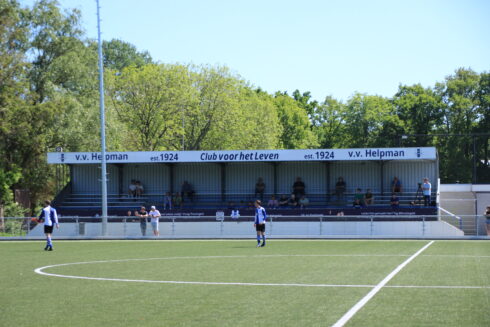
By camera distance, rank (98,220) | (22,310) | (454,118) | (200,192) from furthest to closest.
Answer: (454,118) → (200,192) → (98,220) → (22,310)

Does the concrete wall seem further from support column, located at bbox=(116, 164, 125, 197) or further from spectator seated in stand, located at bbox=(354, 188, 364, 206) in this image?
support column, located at bbox=(116, 164, 125, 197)

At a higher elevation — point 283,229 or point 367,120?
point 367,120

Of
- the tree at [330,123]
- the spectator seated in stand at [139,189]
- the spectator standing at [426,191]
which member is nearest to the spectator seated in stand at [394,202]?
the spectator standing at [426,191]

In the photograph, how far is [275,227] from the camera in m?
36.5

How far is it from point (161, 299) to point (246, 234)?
24502 mm

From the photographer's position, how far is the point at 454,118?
81.8m

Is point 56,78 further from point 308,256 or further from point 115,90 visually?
point 308,256

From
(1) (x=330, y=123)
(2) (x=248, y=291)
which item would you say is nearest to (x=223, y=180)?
(2) (x=248, y=291)

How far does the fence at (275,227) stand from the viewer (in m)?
34.6

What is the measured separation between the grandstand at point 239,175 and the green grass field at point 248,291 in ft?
68.8

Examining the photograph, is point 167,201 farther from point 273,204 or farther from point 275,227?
point 275,227

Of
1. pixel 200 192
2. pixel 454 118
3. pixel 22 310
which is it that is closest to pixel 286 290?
pixel 22 310

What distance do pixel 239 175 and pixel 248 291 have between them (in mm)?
32975

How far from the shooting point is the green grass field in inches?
389
